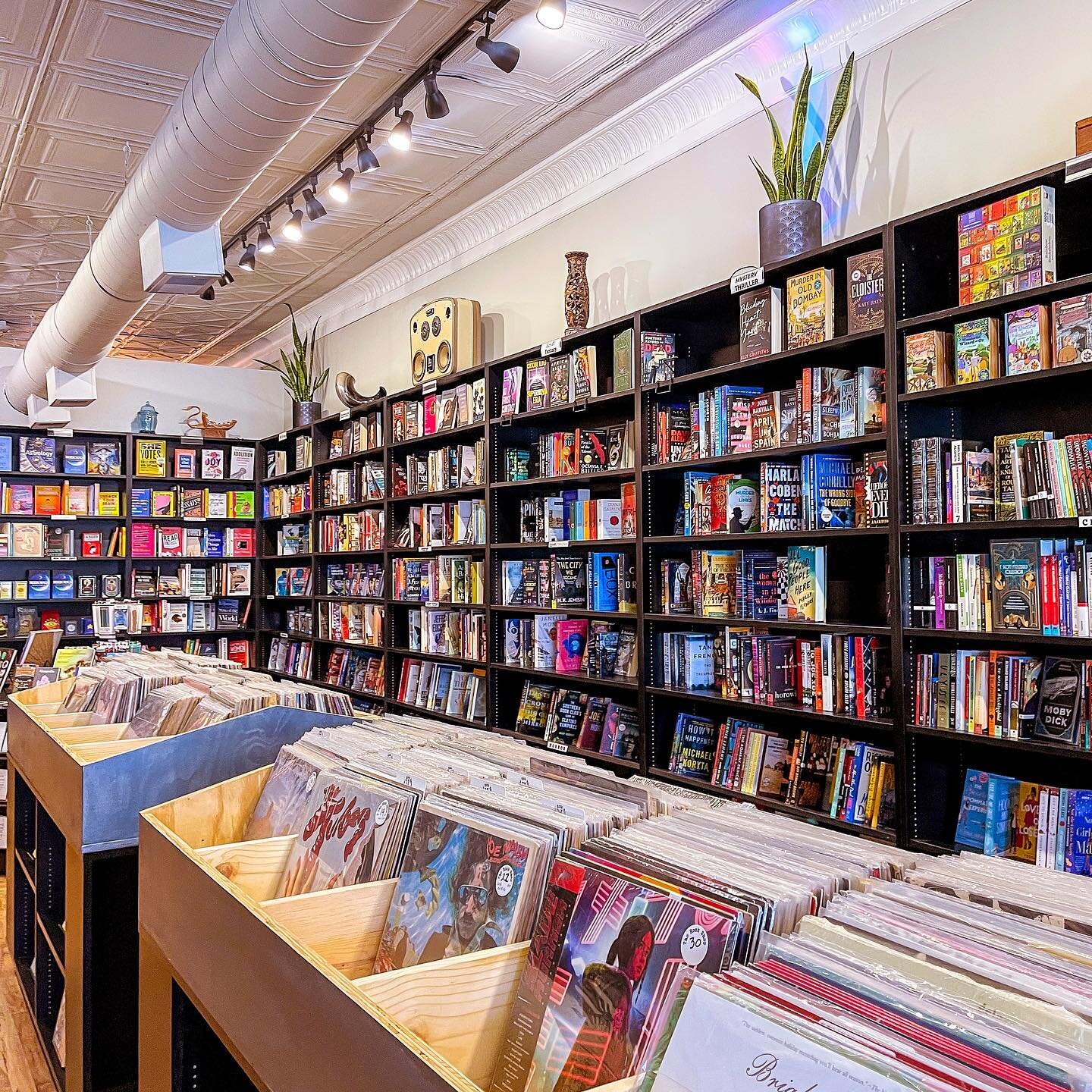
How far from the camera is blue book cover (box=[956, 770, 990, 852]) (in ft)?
8.64

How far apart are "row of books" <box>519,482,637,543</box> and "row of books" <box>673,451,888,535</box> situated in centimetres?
35

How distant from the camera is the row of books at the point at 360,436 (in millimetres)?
5766

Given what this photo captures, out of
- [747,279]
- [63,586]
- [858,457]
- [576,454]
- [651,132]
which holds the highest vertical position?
[651,132]

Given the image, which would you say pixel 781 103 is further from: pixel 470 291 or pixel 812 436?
pixel 470 291

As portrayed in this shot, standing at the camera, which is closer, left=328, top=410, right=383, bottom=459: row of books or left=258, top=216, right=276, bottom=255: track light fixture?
left=258, top=216, right=276, bottom=255: track light fixture

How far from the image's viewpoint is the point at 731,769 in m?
3.38

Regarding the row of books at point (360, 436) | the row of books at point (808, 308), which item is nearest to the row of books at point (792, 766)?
the row of books at point (808, 308)

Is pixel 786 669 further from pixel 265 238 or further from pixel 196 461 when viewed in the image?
pixel 196 461

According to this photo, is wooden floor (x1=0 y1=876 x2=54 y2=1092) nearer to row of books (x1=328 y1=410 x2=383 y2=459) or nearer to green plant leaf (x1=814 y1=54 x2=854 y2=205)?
row of books (x1=328 y1=410 x2=383 y2=459)

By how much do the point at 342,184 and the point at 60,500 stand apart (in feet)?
11.4

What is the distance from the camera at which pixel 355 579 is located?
20.0ft

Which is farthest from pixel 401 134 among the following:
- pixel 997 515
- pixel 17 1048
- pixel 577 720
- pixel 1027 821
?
pixel 17 1048

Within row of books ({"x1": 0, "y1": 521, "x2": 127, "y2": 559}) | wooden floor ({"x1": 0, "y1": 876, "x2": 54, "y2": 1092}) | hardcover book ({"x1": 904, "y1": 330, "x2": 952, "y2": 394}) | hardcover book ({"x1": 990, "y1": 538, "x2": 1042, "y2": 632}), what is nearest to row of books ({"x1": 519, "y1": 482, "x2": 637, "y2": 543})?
hardcover book ({"x1": 904, "y1": 330, "x2": 952, "y2": 394})

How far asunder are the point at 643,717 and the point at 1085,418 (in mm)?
1756
